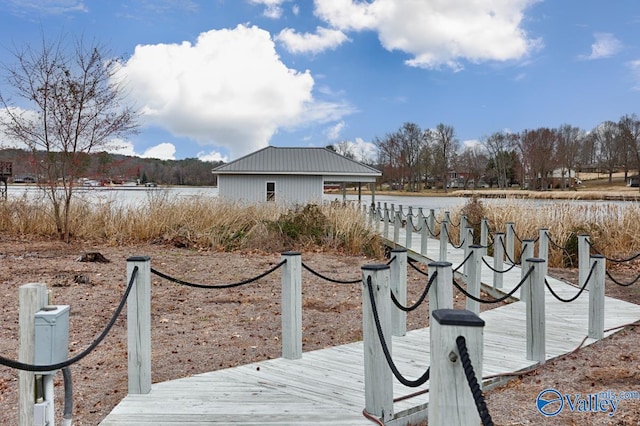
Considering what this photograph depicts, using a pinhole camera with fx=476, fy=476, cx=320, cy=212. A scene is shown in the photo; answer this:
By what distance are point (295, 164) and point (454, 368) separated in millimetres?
23471

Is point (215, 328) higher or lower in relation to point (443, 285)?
lower

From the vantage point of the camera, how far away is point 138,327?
359 centimetres

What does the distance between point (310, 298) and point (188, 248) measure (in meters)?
5.86

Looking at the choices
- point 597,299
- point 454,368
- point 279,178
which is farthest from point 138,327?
point 279,178

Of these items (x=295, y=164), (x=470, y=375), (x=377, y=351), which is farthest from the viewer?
(x=295, y=164)

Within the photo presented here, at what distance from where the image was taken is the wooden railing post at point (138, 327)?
11.7 feet

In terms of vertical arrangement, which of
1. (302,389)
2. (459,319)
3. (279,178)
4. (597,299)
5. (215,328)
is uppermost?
(279,178)

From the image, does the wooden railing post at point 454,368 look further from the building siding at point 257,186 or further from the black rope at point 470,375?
the building siding at point 257,186

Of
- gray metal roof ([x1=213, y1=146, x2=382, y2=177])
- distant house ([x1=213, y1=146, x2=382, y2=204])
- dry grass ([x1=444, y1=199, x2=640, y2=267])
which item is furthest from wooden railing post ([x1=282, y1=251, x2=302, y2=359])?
gray metal roof ([x1=213, y1=146, x2=382, y2=177])

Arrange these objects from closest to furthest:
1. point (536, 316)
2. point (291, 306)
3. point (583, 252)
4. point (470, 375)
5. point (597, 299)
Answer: point (470, 375) → point (291, 306) → point (536, 316) → point (597, 299) → point (583, 252)

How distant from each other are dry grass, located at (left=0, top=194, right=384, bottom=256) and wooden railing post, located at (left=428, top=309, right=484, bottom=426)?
10.6 meters

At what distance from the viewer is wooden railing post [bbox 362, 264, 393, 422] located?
321 centimetres

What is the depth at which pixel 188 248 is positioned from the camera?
40.9 feet

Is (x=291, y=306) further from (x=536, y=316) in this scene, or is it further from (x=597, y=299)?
(x=597, y=299)
